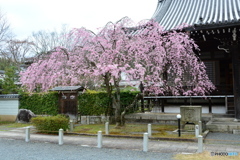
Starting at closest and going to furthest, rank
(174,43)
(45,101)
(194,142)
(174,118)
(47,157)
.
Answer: (47,157)
(194,142)
(174,43)
(174,118)
(45,101)

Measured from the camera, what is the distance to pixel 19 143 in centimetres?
1001

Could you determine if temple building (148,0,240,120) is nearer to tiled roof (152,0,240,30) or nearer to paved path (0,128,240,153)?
tiled roof (152,0,240,30)

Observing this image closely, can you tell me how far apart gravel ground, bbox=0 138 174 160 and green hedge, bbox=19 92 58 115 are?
8.04 meters

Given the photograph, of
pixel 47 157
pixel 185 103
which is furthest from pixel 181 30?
pixel 47 157

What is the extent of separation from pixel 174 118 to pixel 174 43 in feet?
16.0

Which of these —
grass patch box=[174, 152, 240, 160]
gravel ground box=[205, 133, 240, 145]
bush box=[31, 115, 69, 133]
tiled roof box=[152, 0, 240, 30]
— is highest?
tiled roof box=[152, 0, 240, 30]

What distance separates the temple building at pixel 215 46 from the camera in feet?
36.7

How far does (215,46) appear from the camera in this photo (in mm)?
13852

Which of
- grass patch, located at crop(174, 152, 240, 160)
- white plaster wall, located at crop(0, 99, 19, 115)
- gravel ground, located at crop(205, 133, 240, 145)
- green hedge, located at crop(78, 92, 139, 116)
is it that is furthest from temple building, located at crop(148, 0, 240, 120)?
white plaster wall, located at crop(0, 99, 19, 115)

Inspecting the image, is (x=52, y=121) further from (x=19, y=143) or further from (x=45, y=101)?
(x=45, y=101)

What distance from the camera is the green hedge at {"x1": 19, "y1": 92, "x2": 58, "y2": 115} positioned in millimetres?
17531

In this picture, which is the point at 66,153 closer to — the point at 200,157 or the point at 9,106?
the point at 200,157

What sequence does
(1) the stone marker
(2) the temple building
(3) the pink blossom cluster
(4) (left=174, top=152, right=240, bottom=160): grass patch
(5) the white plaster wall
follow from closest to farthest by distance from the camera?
(4) (left=174, top=152, right=240, bottom=160): grass patch
(3) the pink blossom cluster
(2) the temple building
(1) the stone marker
(5) the white plaster wall

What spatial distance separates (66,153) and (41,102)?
36.0 feet
